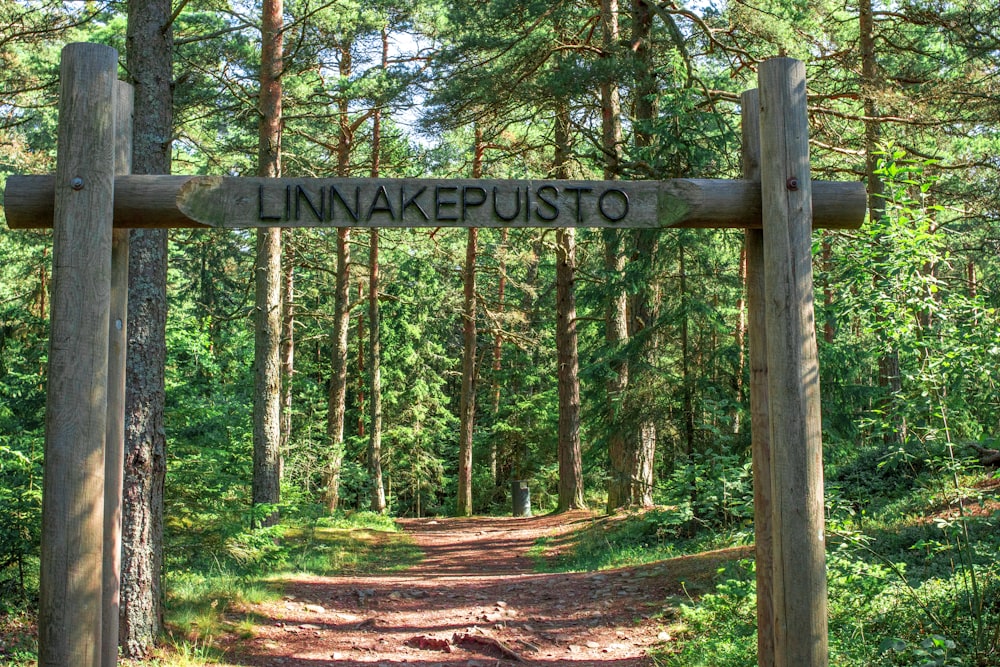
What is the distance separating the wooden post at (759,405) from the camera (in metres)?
4.14

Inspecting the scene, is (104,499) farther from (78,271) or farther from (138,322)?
(138,322)

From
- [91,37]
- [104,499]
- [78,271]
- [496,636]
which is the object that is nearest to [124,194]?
[78,271]

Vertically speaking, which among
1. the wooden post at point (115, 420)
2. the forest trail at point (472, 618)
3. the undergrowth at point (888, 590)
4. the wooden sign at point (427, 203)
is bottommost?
the forest trail at point (472, 618)

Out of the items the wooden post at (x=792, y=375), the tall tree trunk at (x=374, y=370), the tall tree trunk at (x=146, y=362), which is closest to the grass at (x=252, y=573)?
the tall tree trunk at (x=146, y=362)

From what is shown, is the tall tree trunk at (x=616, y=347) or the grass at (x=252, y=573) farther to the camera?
the tall tree trunk at (x=616, y=347)

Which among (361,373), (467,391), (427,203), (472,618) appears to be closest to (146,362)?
(427,203)

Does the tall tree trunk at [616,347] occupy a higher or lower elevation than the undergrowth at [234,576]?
higher

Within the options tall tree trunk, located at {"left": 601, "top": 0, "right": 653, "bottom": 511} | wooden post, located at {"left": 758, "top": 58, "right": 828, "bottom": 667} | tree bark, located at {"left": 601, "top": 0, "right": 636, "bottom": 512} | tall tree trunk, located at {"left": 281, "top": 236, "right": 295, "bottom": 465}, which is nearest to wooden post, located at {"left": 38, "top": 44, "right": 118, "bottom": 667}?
wooden post, located at {"left": 758, "top": 58, "right": 828, "bottom": 667}

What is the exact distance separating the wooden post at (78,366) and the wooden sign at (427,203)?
20 centimetres

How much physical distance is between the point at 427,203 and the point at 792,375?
2035 mm

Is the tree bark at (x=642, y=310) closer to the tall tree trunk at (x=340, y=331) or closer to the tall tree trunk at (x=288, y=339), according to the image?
the tall tree trunk at (x=340, y=331)

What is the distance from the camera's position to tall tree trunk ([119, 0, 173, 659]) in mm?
5785

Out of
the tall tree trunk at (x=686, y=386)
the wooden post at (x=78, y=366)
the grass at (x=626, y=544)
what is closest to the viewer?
the wooden post at (x=78, y=366)

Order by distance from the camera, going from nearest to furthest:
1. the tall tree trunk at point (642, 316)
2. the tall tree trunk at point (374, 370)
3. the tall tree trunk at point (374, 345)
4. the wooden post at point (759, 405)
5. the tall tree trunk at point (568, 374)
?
1. the wooden post at point (759, 405)
2. the tall tree trunk at point (642, 316)
3. the tall tree trunk at point (568, 374)
4. the tall tree trunk at point (374, 345)
5. the tall tree trunk at point (374, 370)
